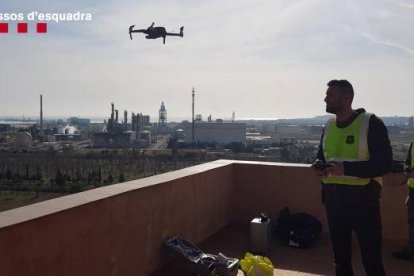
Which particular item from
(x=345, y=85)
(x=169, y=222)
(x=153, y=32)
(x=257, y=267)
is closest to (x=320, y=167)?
(x=345, y=85)

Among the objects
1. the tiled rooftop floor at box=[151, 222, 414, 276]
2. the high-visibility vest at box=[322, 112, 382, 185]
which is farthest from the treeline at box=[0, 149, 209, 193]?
the high-visibility vest at box=[322, 112, 382, 185]

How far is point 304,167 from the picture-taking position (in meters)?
5.20

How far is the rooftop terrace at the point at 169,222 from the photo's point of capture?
259 cm

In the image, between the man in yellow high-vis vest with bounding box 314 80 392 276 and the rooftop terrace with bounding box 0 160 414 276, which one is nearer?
the man in yellow high-vis vest with bounding box 314 80 392 276

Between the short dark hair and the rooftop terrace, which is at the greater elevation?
the short dark hair

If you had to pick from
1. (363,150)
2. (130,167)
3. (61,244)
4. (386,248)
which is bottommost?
(130,167)

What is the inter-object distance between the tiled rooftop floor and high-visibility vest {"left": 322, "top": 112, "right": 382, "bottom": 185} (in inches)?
70.3

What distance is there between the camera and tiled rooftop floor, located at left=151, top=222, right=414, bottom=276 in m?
3.99

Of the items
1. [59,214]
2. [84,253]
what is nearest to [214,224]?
[84,253]

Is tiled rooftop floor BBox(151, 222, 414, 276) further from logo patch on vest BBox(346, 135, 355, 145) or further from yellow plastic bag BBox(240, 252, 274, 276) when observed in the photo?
logo patch on vest BBox(346, 135, 355, 145)

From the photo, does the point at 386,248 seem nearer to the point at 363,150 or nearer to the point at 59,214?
the point at 363,150

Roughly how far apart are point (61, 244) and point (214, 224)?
261 cm

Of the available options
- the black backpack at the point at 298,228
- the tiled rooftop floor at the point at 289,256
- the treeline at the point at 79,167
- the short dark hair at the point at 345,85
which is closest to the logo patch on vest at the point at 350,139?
the short dark hair at the point at 345,85

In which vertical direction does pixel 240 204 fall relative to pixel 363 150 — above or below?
below
